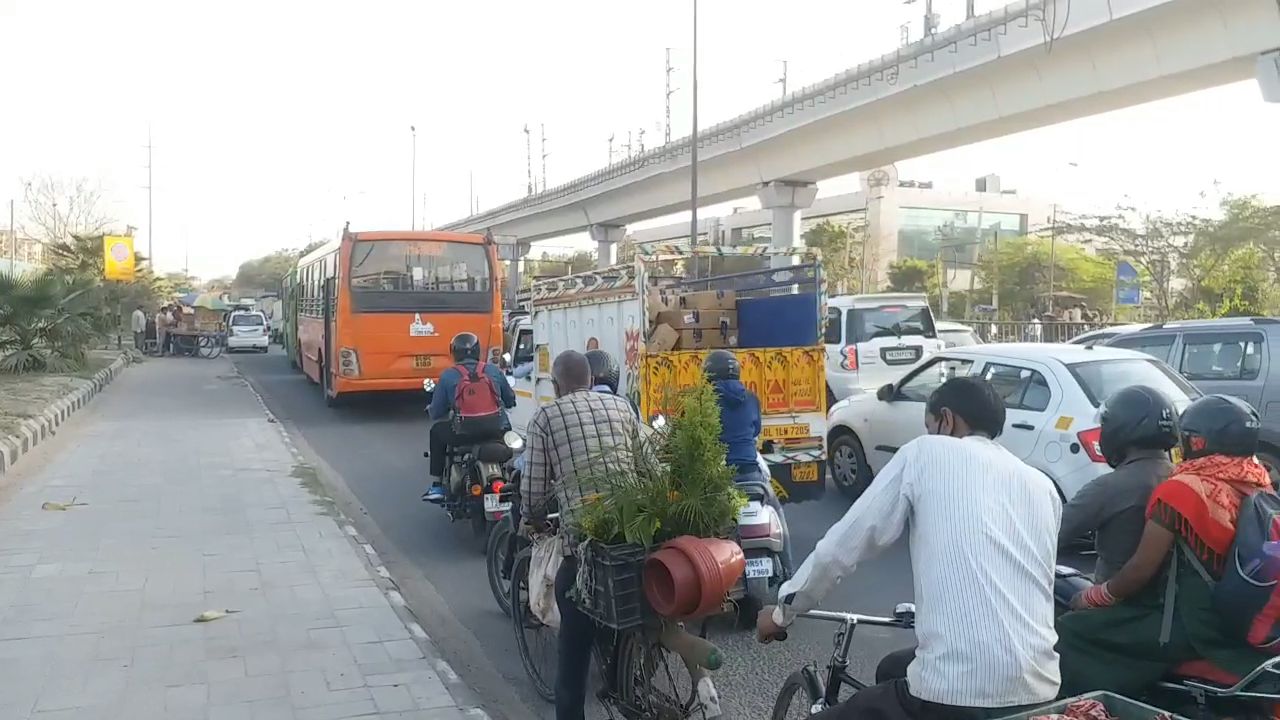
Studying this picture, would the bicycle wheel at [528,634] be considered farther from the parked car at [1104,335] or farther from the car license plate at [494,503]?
the parked car at [1104,335]

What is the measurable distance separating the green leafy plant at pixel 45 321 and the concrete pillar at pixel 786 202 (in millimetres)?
19301

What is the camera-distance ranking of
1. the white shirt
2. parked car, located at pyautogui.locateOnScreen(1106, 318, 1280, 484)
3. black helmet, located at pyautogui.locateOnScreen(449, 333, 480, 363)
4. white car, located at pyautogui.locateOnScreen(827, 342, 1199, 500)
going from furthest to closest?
parked car, located at pyautogui.locateOnScreen(1106, 318, 1280, 484), black helmet, located at pyautogui.locateOnScreen(449, 333, 480, 363), white car, located at pyautogui.locateOnScreen(827, 342, 1199, 500), the white shirt

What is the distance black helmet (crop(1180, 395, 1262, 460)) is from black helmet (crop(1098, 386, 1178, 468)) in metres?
0.17

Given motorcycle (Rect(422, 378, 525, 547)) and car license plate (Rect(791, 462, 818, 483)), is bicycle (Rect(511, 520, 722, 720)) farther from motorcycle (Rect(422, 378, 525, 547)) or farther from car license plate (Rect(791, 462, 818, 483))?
car license plate (Rect(791, 462, 818, 483))

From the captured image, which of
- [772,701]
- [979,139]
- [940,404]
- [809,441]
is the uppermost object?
[979,139]

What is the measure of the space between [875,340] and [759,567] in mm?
10305

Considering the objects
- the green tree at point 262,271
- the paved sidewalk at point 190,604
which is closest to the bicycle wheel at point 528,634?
the paved sidewalk at point 190,604

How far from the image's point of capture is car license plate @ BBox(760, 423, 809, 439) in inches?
348

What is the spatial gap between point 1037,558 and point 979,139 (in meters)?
23.5

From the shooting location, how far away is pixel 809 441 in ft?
29.5

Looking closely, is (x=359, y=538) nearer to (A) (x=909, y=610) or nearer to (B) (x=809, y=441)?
(B) (x=809, y=441)

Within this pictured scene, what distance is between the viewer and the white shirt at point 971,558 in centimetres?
259

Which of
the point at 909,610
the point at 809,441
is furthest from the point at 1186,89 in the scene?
the point at 909,610

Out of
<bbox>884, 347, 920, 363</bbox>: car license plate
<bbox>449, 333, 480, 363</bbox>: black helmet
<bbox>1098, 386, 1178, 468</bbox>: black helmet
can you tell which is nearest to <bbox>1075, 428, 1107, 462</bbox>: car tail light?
<bbox>1098, 386, 1178, 468</bbox>: black helmet
